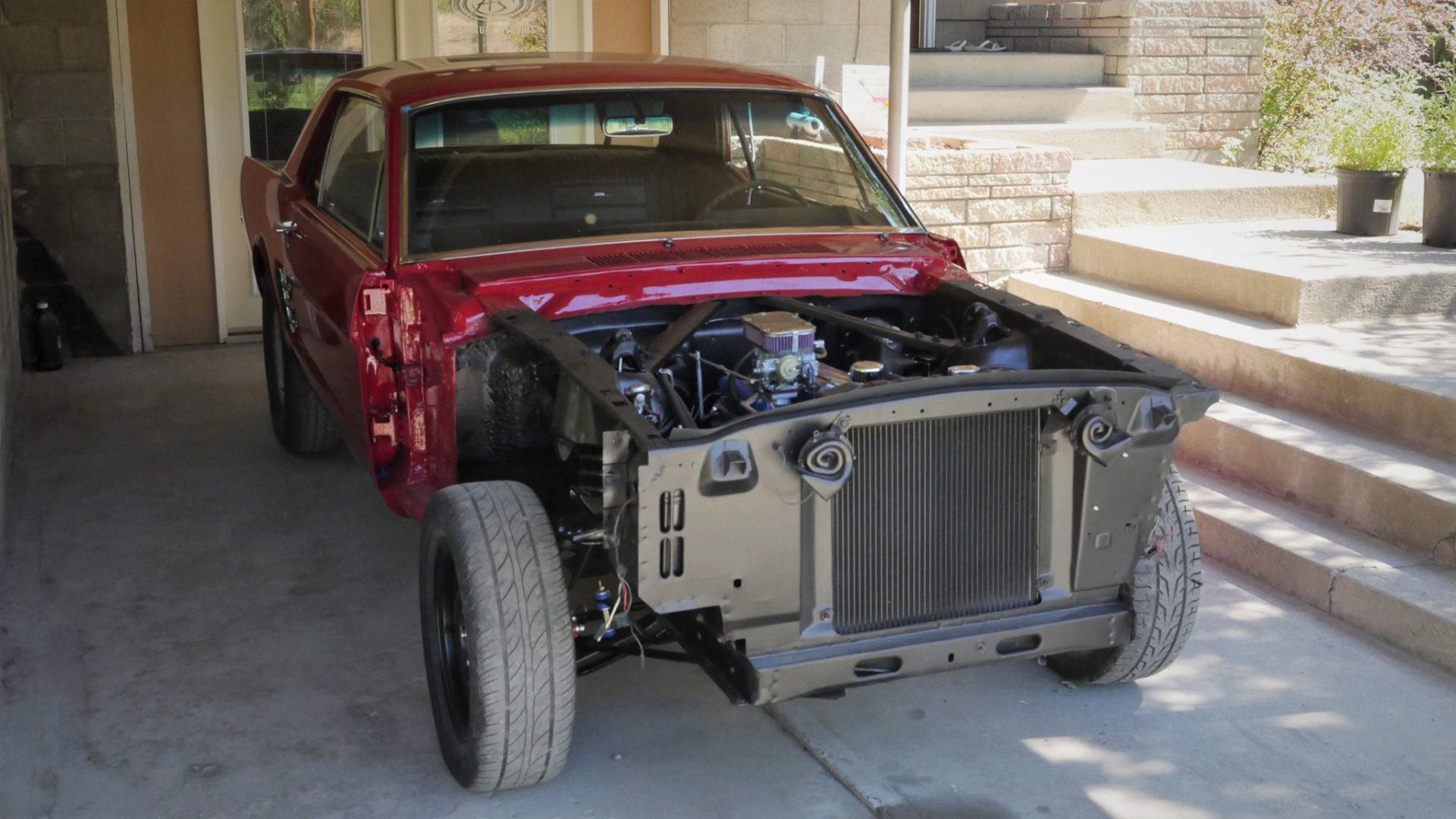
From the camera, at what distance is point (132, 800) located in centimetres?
376

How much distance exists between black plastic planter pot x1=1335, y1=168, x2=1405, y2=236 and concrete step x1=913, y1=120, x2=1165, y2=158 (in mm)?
2218

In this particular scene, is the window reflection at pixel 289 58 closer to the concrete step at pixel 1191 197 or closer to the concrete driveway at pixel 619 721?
the concrete driveway at pixel 619 721

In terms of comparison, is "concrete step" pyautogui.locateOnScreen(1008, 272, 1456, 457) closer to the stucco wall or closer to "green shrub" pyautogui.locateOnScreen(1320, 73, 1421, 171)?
"green shrub" pyautogui.locateOnScreen(1320, 73, 1421, 171)

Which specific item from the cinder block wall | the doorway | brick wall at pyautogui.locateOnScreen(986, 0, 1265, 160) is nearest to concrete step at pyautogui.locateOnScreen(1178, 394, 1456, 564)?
the doorway

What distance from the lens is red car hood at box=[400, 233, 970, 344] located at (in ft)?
13.8

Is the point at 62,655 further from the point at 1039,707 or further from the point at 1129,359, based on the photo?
the point at 1129,359

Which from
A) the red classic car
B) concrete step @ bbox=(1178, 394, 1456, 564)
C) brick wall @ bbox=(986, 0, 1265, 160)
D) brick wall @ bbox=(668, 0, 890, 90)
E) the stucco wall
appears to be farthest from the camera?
brick wall @ bbox=(986, 0, 1265, 160)

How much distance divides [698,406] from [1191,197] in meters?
5.70

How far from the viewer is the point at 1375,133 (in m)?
8.13

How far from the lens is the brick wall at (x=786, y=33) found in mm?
9148

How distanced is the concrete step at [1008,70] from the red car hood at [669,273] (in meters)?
6.88

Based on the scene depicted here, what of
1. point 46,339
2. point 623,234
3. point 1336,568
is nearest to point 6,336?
point 46,339

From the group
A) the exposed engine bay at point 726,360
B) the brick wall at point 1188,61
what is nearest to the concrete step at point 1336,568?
the exposed engine bay at point 726,360

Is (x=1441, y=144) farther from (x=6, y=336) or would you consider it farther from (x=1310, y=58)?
(x=6, y=336)
